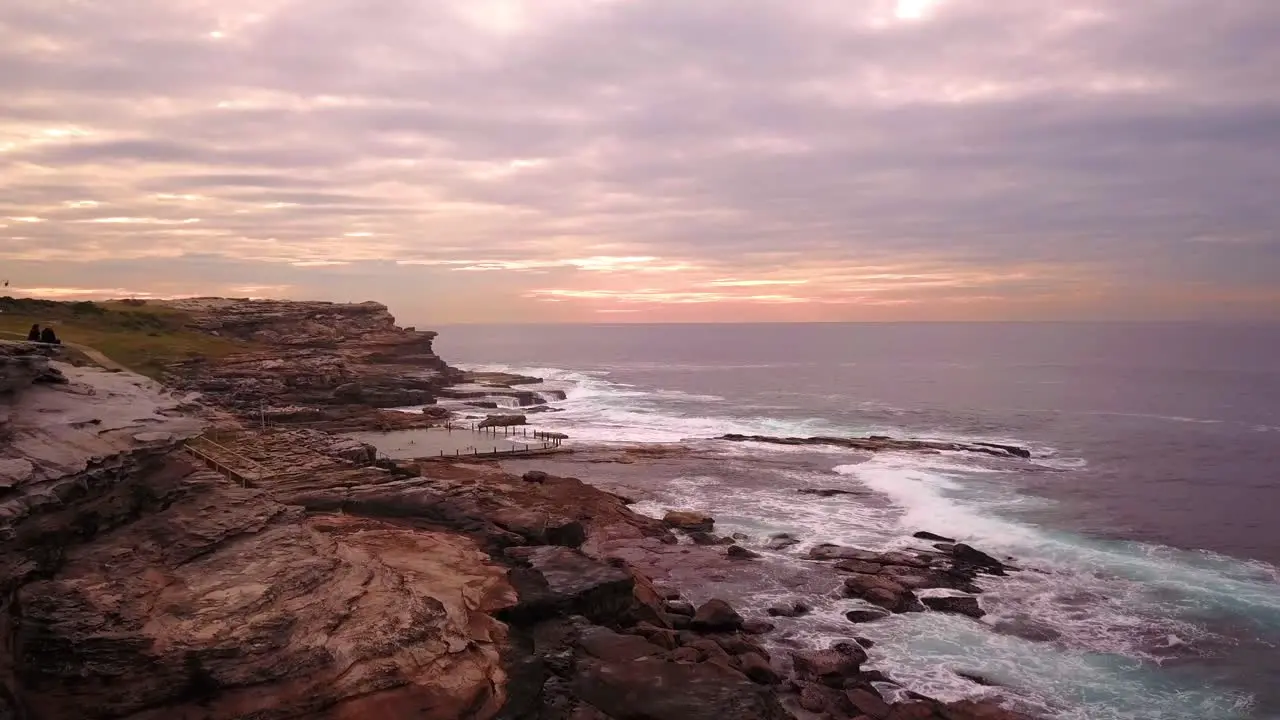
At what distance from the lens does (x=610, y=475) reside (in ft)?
146

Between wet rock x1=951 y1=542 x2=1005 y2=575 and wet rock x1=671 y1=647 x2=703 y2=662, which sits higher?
wet rock x1=671 y1=647 x2=703 y2=662

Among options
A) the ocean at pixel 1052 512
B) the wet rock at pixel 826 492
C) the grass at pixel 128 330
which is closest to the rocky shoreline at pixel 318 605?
the ocean at pixel 1052 512

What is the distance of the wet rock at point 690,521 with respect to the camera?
32.7 m

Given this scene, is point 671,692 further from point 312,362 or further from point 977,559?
point 312,362

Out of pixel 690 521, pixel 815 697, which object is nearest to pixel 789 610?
pixel 815 697

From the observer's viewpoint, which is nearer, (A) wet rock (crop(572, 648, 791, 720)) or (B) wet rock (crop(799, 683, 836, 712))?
(A) wet rock (crop(572, 648, 791, 720))

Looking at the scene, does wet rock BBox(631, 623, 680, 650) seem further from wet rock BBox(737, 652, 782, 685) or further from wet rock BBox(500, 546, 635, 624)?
wet rock BBox(737, 652, 782, 685)

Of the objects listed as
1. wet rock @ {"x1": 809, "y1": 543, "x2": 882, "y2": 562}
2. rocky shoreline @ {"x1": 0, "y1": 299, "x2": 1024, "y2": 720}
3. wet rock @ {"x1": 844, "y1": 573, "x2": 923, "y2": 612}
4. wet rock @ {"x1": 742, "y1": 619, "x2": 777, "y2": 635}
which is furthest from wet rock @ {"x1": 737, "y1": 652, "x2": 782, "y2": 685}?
wet rock @ {"x1": 809, "y1": 543, "x2": 882, "y2": 562}

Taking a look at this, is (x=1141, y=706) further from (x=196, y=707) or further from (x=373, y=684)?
(x=196, y=707)

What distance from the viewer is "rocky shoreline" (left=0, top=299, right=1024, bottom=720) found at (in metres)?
10.3

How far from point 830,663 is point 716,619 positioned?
3.41 m

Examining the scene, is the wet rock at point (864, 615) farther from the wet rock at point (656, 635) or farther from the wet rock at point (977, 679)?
the wet rock at point (656, 635)

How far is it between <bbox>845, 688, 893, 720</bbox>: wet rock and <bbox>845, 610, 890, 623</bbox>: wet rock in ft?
16.3

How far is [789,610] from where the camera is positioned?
77.3 feet
